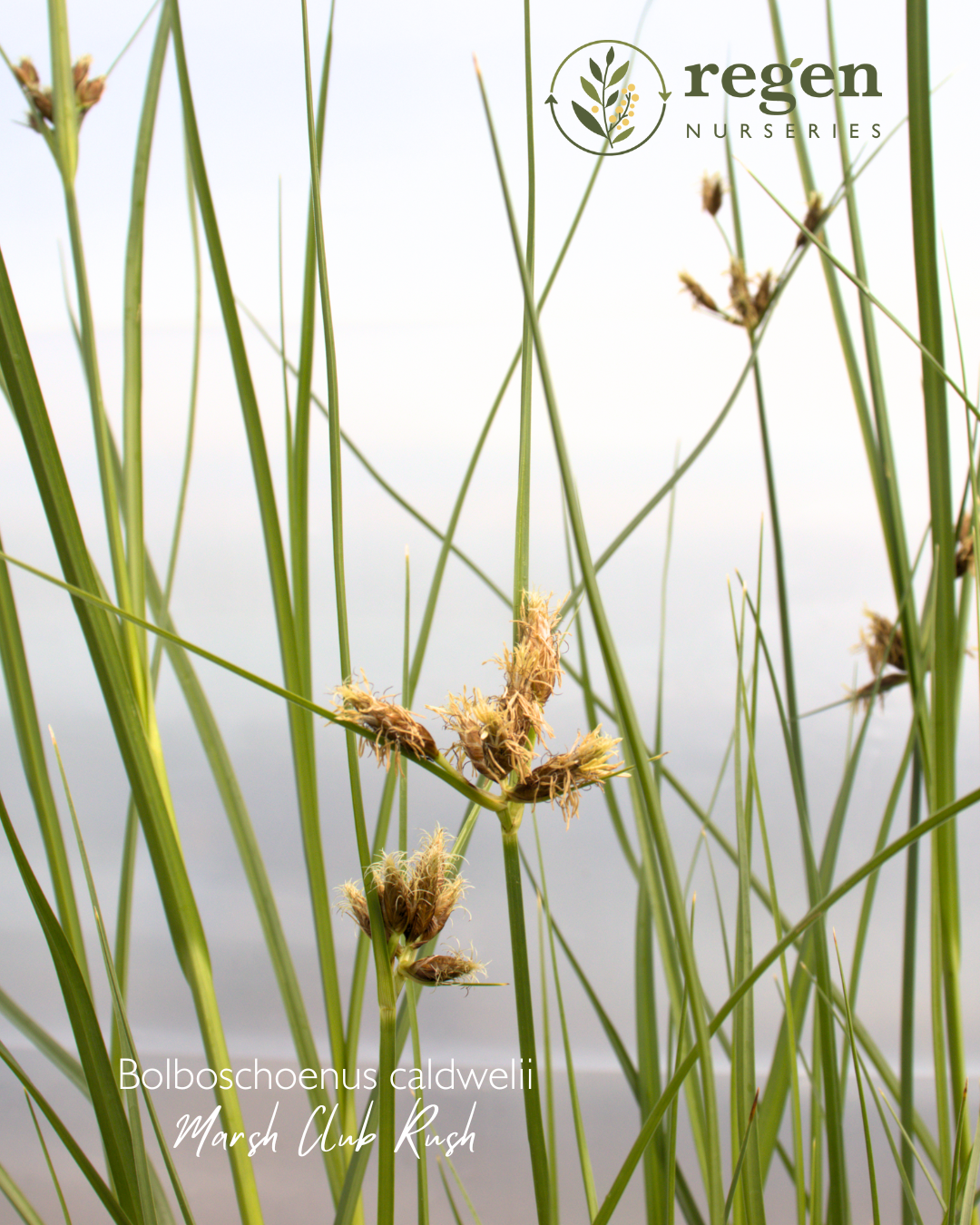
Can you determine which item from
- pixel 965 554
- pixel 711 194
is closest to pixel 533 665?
pixel 965 554

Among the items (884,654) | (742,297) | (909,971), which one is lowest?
(909,971)

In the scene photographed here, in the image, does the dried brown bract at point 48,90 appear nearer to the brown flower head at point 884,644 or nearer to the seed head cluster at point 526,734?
the seed head cluster at point 526,734

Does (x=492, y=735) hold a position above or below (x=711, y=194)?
below

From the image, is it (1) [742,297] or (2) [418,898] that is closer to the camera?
(2) [418,898]

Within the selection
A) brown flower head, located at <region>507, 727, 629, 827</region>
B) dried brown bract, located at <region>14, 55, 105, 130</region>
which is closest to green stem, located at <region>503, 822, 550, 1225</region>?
brown flower head, located at <region>507, 727, 629, 827</region>

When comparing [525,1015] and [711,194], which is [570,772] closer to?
[525,1015]

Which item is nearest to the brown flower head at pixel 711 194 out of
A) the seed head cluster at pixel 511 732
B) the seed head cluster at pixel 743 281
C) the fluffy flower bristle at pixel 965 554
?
the seed head cluster at pixel 743 281

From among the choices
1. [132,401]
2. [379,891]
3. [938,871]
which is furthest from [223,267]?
[938,871]
